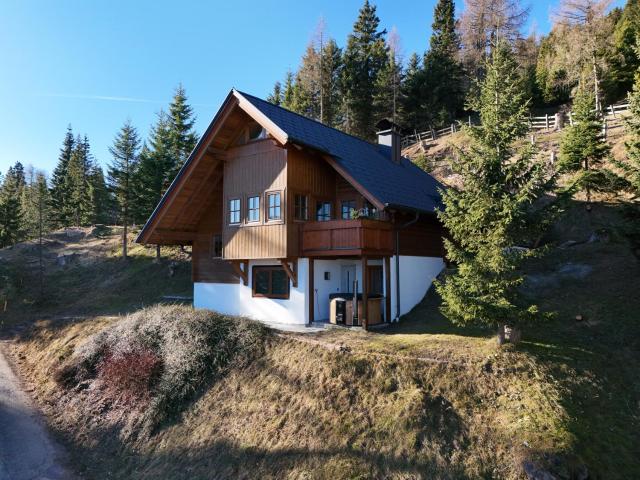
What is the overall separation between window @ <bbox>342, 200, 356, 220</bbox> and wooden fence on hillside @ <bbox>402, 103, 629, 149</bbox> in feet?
29.6

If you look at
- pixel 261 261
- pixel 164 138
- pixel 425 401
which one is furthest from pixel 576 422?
pixel 164 138

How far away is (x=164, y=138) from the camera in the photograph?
3362cm

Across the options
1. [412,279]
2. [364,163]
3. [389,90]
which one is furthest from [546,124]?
[412,279]

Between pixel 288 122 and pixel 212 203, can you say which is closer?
pixel 288 122

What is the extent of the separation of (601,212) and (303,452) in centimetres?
1953

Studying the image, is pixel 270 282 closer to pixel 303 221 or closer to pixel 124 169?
pixel 303 221

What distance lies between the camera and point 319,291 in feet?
52.8

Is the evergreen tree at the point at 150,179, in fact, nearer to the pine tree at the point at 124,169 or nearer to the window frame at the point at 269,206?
the pine tree at the point at 124,169

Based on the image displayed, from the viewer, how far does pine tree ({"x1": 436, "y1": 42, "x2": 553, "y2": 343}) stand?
9.74 metres

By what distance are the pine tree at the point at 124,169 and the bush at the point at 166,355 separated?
18.5 meters

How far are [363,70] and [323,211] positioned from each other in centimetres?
3080

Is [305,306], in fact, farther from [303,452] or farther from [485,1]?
[485,1]

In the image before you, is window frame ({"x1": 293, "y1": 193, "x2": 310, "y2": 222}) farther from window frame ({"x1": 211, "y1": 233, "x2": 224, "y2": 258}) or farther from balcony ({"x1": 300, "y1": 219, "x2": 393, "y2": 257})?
window frame ({"x1": 211, "y1": 233, "x2": 224, "y2": 258})

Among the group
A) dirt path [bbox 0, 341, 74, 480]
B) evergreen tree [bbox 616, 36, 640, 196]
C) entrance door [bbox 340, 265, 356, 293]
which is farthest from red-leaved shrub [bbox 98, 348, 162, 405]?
evergreen tree [bbox 616, 36, 640, 196]
